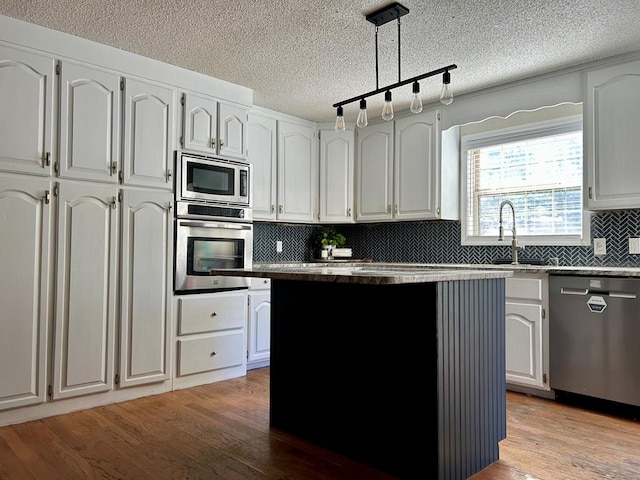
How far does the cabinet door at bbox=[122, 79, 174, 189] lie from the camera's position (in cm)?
332

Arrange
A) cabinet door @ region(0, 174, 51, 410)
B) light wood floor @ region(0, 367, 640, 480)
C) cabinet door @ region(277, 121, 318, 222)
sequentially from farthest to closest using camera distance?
cabinet door @ region(277, 121, 318, 222), cabinet door @ region(0, 174, 51, 410), light wood floor @ region(0, 367, 640, 480)

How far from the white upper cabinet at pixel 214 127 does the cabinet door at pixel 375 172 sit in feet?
4.47

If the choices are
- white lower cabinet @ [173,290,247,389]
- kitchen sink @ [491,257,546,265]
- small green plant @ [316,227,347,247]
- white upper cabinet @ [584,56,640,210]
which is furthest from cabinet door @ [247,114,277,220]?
white upper cabinet @ [584,56,640,210]

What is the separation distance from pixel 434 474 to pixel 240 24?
8.51ft

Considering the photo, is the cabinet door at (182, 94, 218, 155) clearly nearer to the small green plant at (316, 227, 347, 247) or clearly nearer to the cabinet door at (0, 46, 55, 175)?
the cabinet door at (0, 46, 55, 175)

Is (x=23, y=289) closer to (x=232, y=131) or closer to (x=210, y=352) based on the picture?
(x=210, y=352)

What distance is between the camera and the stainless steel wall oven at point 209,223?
141 inches

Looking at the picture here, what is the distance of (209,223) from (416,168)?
77.0 inches

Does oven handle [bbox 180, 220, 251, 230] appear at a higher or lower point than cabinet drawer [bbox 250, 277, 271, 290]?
higher

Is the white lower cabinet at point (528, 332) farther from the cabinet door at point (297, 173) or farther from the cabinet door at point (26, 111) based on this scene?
Answer: the cabinet door at point (26, 111)

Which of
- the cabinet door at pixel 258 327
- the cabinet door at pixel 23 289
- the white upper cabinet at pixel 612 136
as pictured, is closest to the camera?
the cabinet door at pixel 23 289

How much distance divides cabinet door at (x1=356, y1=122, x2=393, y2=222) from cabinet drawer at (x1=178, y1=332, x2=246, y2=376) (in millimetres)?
1782

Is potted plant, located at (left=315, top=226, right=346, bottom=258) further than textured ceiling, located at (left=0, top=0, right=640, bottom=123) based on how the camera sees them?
Yes

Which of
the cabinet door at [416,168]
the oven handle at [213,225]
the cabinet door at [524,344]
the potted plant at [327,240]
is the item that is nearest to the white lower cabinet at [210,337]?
the oven handle at [213,225]
